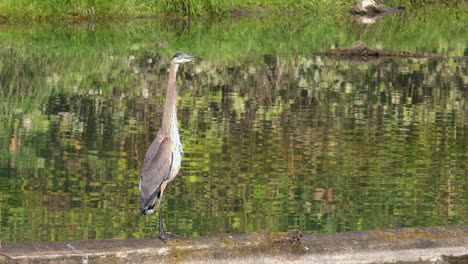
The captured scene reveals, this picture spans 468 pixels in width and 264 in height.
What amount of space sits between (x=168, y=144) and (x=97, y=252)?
126cm

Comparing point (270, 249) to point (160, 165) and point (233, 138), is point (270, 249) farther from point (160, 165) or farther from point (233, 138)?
point (233, 138)

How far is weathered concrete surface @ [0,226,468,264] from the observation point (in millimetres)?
6238

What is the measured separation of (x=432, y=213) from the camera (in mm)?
9094

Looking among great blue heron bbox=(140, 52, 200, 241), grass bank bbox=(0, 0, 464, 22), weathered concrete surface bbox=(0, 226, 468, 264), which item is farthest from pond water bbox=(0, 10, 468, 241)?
grass bank bbox=(0, 0, 464, 22)

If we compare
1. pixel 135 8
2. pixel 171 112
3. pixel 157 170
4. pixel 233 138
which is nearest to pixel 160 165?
pixel 157 170

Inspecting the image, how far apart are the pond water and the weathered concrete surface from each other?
162 centimetres

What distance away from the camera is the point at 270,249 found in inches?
262

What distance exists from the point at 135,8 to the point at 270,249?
26.8 metres

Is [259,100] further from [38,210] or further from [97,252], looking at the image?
[97,252]

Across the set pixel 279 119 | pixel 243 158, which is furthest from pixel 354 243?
pixel 279 119

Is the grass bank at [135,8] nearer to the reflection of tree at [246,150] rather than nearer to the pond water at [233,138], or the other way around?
the pond water at [233,138]

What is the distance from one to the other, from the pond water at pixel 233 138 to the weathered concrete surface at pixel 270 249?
162 centimetres

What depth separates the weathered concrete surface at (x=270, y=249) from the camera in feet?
20.5

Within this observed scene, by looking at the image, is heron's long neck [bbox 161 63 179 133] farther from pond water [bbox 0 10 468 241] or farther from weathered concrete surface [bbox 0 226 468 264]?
pond water [bbox 0 10 468 241]
